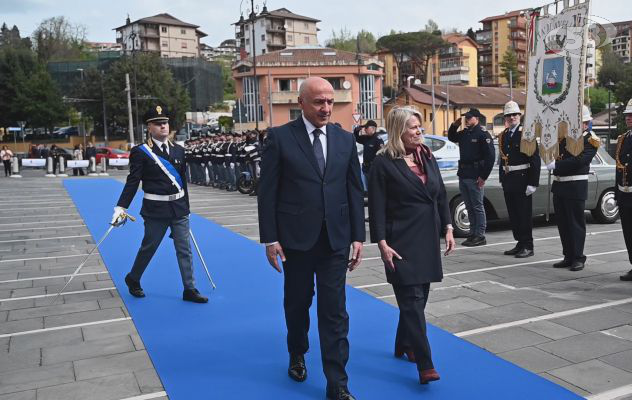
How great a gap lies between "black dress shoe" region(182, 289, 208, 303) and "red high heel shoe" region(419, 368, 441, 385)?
9.47 feet

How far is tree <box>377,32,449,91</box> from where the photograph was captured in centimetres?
9738

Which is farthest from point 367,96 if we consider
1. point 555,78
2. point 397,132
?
point 397,132

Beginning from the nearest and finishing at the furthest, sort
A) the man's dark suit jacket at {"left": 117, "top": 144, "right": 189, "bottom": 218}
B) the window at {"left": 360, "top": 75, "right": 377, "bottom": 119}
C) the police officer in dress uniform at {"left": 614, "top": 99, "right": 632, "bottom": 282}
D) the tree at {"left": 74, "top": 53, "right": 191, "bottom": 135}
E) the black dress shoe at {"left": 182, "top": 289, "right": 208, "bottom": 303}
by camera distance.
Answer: the man's dark suit jacket at {"left": 117, "top": 144, "right": 189, "bottom": 218} → the black dress shoe at {"left": 182, "top": 289, "right": 208, "bottom": 303} → the police officer in dress uniform at {"left": 614, "top": 99, "right": 632, "bottom": 282} → the tree at {"left": 74, "top": 53, "right": 191, "bottom": 135} → the window at {"left": 360, "top": 75, "right": 377, "bottom": 119}

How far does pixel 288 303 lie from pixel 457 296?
2785mm

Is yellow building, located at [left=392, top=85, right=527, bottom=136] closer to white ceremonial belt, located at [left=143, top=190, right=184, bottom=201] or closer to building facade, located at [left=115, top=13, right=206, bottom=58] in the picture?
building facade, located at [left=115, top=13, right=206, bottom=58]

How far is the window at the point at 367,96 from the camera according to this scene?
239 ft

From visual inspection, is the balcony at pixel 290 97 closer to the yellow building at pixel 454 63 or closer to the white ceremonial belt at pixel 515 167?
the yellow building at pixel 454 63

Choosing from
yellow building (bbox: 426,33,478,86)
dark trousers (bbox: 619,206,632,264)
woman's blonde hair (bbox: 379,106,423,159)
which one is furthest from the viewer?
yellow building (bbox: 426,33,478,86)

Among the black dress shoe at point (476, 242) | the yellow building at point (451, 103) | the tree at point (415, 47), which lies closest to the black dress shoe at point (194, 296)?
the black dress shoe at point (476, 242)

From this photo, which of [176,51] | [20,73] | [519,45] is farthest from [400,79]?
[20,73]

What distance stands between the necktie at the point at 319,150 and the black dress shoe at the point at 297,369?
1310 mm

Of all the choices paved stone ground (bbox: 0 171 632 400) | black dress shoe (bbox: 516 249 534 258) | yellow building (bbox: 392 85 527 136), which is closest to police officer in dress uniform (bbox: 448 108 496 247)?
paved stone ground (bbox: 0 171 632 400)

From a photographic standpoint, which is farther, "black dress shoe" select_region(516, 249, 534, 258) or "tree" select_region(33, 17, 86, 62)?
"tree" select_region(33, 17, 86, 62)

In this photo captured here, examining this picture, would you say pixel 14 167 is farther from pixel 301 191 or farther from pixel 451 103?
pixel 451 103
